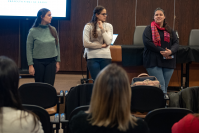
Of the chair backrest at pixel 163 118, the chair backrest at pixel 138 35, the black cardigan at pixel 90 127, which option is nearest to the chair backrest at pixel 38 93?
the chair backrest at pixel 163 118

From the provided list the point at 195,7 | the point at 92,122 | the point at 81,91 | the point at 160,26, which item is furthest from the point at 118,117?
the point at 195,7

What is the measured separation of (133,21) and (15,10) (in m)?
2.88

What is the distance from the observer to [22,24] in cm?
561

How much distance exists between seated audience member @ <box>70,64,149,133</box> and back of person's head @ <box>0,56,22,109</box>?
398mm

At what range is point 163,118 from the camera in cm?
172

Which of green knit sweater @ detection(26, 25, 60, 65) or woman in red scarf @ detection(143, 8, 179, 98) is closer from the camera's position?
green knit sweater @ detection(26, 25, 60, 65)

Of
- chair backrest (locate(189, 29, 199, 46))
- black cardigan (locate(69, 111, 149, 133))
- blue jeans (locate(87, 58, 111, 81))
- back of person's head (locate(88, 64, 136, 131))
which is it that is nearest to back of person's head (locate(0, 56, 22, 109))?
black cardigan (locate(69, 111, 149, 133))

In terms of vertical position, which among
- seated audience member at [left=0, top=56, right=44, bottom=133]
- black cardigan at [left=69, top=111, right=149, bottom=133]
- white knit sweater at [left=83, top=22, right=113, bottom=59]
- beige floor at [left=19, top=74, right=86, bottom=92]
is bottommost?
beige floor at [left=19, top=74, right=86, bottom=92]

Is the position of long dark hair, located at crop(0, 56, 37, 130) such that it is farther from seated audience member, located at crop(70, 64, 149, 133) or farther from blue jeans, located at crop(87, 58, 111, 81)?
blue jeans, located at crop(87, 58, 111, 81)

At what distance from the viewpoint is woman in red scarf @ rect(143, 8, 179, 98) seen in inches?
132

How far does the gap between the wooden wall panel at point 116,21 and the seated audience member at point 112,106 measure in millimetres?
5207

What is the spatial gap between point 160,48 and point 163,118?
178 cm

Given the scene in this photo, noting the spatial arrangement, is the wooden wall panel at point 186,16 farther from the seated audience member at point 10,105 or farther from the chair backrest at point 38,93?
the seated audience member at point 10,105

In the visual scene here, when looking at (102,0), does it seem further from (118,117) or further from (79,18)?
(118,117)
